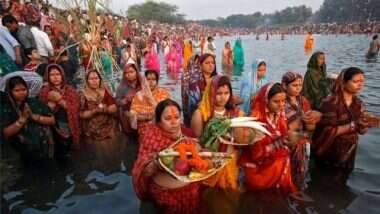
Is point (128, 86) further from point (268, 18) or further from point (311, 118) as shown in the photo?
point (268, 18)

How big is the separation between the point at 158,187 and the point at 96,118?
2.50m

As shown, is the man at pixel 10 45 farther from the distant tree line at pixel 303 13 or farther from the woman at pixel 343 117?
the distant tree line at pixel 303 13

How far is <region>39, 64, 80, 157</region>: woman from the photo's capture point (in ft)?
15.3

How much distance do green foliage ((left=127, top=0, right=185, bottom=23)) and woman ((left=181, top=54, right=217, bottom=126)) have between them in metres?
54.4

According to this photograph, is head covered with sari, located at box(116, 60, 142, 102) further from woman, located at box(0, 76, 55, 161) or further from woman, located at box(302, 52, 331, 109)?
woman, located at box(302, 52, 331, 109)

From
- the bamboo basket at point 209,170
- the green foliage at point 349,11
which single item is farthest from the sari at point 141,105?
the green foliage at point 349,11

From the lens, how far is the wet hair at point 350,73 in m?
3.70

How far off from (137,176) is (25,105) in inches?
74.4

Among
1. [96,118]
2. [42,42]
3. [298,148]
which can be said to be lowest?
[298,148]

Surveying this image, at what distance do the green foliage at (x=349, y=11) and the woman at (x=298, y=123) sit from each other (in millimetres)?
58632

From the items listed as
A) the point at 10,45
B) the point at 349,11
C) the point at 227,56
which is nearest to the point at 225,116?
the point at 10,45

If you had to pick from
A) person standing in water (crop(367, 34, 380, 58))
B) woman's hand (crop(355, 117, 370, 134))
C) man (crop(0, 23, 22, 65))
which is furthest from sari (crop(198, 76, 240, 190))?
person standing in water (crop(367, 34, 380, 58))

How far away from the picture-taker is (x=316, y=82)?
5762 mm

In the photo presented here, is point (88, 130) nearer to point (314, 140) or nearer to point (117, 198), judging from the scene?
point (117, 198)
